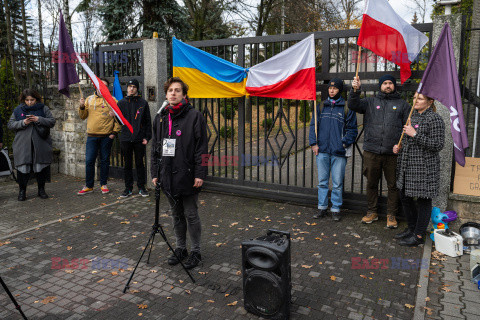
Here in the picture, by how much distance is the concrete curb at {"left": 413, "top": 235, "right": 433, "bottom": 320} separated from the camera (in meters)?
3.69

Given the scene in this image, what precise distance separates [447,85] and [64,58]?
596 centimetres

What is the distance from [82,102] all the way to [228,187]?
3.20m

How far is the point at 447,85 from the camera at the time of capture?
4.75 metres

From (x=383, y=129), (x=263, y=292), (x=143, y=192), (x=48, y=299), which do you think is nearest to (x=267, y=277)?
(x=263, y=292)

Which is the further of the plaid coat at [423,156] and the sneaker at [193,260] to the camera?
the plaid coat at [423,156]

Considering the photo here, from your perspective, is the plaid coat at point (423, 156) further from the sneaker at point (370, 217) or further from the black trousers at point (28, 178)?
the black trousers at point (28, 178)

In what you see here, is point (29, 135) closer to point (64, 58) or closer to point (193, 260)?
point (64, 58)

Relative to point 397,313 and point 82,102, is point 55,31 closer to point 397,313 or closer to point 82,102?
point 82,102

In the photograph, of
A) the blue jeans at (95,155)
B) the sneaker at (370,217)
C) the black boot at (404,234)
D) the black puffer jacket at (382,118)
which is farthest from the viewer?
the blue jeans at (95,155)

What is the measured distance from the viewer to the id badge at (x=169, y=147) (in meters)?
4.50

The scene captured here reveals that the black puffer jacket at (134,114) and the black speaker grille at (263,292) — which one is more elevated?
the black puffer jacket at (134,114)

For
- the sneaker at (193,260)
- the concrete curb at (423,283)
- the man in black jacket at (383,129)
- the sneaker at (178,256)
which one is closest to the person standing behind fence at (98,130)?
the sneaker at (178,256)

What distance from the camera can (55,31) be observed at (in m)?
28.0

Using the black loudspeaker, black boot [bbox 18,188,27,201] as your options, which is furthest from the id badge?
black boot [bbox 18,188,27,201]
